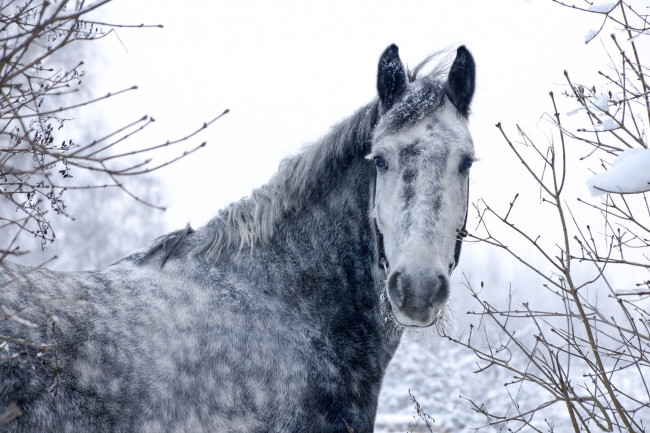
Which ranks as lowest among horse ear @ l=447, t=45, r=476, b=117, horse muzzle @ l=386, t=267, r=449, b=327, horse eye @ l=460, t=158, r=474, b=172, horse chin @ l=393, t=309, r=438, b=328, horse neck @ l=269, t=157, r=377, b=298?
horse chin @ l=393, t=309, r=438, b=328

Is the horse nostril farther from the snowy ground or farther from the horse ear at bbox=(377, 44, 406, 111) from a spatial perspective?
the snowy ground

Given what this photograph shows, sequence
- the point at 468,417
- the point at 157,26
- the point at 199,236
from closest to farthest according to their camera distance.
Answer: the point at 157,26
the point at 199,236
the point at 468,417

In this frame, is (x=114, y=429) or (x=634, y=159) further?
(x=114, y=429)

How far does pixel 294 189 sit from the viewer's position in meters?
3.33

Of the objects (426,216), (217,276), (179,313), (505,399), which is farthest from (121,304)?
(505,399)

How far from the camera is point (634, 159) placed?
6.57 ft

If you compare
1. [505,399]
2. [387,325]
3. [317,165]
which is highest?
[505,399]

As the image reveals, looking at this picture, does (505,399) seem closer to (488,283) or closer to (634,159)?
(488,283)

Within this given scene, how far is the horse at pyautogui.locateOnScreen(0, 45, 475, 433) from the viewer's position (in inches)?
94.6

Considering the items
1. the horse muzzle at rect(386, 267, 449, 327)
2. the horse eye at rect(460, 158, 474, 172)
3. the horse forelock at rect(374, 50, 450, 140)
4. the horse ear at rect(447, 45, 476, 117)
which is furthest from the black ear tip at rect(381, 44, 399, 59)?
the horse muzzle at rect(386, 267, 449, 327)

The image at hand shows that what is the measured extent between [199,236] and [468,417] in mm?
10406

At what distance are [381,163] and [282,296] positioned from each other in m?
1.00

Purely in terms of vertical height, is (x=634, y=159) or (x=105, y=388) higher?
(x=634, y=159)

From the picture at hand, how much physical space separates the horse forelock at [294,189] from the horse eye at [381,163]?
21 cm
